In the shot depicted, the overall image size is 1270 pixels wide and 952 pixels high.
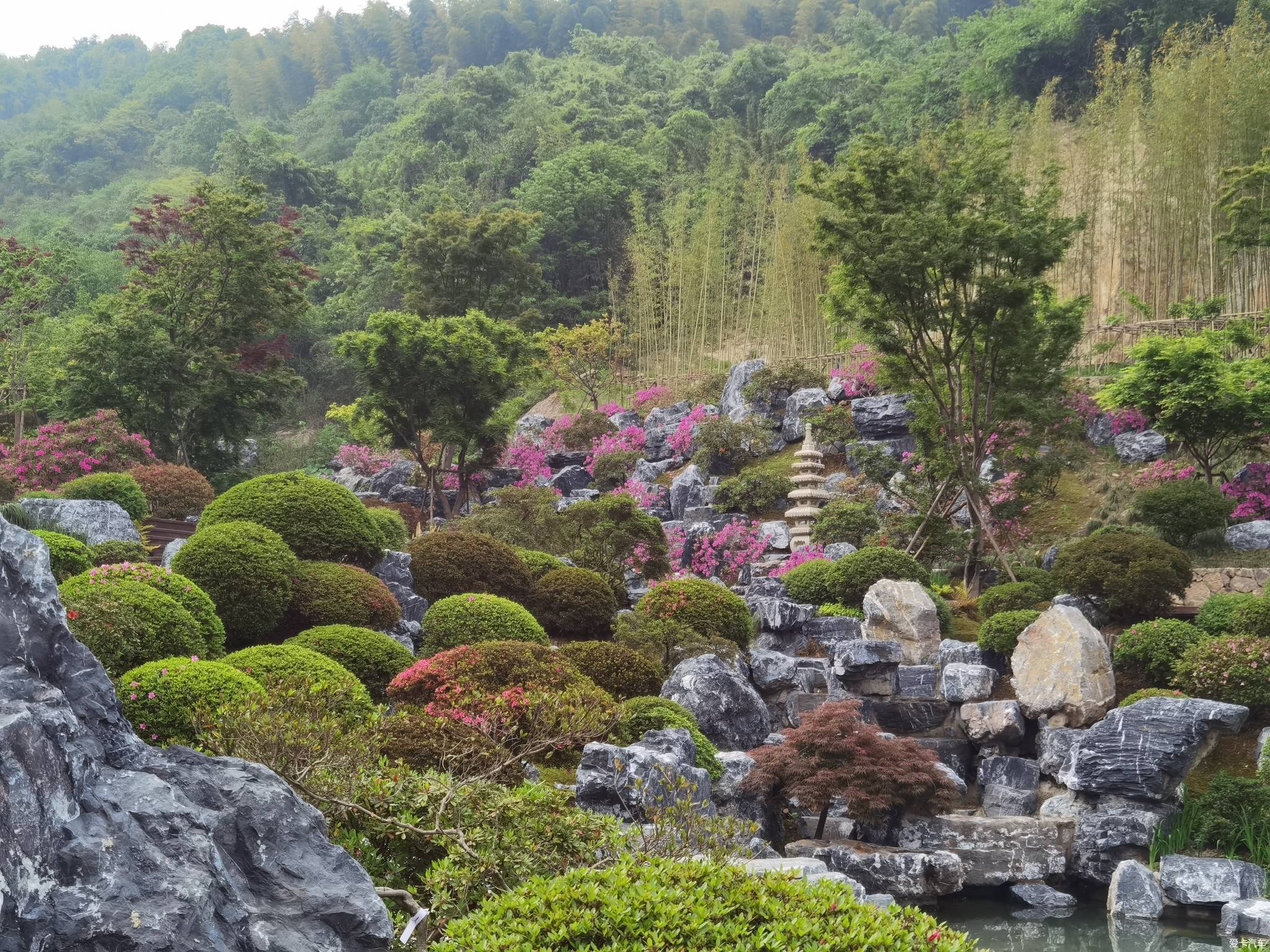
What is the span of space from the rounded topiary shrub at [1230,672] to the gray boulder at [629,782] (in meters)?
5.71

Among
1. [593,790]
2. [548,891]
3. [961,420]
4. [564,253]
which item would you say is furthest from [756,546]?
[564,253]

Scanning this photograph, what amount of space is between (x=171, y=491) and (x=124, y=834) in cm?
1329

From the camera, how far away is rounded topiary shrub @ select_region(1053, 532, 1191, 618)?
41.9 ft

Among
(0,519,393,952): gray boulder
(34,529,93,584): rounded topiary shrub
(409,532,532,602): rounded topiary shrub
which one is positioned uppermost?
(0,519,393,952): gray boulder

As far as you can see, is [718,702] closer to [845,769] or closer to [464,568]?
[845,769]

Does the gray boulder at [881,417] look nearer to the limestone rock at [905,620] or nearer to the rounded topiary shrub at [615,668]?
the limestone rock at [905,620]

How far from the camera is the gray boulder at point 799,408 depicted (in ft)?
78.2

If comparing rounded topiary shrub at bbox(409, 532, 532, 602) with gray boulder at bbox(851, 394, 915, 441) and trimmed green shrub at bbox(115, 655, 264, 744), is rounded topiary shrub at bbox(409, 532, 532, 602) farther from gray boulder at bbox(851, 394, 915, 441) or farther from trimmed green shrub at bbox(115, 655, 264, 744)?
gray boulder at bbox(851, 394, 915, 441)

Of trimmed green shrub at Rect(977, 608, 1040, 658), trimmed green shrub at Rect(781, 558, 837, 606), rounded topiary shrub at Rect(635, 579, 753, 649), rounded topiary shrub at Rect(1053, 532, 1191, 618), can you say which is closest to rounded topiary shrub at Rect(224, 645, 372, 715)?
rounded topiary shrub at Rect(635, 579, 753, 649)

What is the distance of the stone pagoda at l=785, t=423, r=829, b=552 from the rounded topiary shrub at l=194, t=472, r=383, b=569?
9.11 m

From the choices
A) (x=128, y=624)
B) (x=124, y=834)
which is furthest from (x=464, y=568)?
(x=124, y=834)

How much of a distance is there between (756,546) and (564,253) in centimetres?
2319

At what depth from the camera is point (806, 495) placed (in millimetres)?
19531

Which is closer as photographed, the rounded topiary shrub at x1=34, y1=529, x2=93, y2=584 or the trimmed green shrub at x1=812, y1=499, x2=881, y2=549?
the rounded topiary shrub at x1=34, y1=529, x2=93, y2=584
